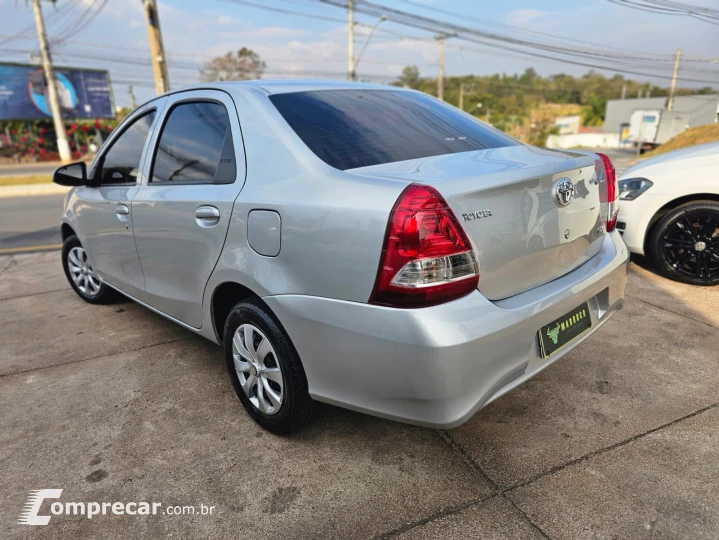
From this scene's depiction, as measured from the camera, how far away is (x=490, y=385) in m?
1.78

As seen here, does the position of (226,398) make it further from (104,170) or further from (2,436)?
(104,170)

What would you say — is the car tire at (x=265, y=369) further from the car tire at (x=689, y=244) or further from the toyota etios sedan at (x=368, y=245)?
the car tire at (x=689, y=244)

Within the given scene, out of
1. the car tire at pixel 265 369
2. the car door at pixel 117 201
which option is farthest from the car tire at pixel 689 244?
the car door at pixel 117 201

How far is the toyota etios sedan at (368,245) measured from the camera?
66.2 inches

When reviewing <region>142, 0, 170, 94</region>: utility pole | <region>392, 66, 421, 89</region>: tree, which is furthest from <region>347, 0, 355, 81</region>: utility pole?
<region>392, 66, 421, 89</region>: tree

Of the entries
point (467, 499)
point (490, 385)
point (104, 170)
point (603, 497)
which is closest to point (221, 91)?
point (104, 170)

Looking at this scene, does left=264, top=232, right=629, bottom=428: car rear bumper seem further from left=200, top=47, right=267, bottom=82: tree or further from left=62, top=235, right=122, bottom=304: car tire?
left=200, top=47, right=267, bottom=82: tree

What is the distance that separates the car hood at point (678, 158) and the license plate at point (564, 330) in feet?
8.67

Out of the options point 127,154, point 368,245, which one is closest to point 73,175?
point 127,154

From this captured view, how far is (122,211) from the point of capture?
3033 mm

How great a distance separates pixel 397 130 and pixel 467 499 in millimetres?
1594

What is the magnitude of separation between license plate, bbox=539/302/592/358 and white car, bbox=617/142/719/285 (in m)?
2.42

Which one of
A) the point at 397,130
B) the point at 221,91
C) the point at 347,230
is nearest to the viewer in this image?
the point at 347,230

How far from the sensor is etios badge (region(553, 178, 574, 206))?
201 centimetres
